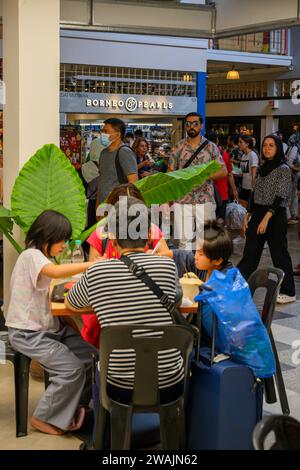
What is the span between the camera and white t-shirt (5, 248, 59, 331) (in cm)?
427

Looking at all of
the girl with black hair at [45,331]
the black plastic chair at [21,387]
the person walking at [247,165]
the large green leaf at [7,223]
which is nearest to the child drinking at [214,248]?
the girl with black hair at [45,331]

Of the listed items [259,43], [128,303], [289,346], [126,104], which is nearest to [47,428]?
[128,303]

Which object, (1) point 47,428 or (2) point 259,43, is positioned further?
(2) point 259,43

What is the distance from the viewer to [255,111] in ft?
71.7

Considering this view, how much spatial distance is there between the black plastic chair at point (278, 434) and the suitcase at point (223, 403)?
5.70 ft

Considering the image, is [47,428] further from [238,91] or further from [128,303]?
[238,91]

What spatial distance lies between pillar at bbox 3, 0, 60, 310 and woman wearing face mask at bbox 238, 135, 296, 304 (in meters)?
2.34

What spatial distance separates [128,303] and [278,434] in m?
1.58

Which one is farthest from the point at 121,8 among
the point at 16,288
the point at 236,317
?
the point at 236,317

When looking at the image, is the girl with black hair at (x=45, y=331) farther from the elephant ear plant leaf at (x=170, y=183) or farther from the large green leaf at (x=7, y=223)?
the elephant ear plant leaf at (x=170, y=183)

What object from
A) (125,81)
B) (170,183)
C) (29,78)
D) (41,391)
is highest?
(125,81)

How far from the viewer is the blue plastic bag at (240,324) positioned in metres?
3.73

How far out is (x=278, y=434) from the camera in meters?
1.94

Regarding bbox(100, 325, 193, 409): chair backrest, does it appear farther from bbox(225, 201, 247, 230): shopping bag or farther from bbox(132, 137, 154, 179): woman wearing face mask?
bbox(132, 137, 154, 179): woman wearing face mask
